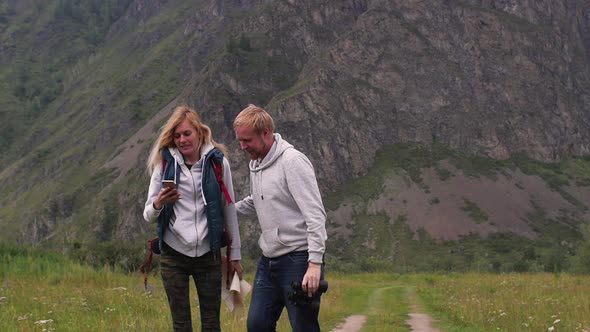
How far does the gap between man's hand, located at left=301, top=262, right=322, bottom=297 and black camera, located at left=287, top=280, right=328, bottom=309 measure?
76 mm

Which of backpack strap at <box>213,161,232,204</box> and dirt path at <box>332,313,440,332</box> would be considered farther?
dirt path at <box>332,313,440,332</box>

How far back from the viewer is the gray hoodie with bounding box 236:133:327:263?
6223mm

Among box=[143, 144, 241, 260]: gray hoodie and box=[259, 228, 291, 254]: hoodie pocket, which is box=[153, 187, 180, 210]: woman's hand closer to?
box=[143, 144, 241, 260]: gray hoodie

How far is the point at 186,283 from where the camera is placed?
265 inches

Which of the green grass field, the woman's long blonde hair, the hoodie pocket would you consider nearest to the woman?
the woman's long blonde hair

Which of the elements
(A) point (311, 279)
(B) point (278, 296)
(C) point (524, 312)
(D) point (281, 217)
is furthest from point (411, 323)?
(A) point (311, 279)

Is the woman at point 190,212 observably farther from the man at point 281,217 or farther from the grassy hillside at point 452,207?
the grassy hillside at point 452,207

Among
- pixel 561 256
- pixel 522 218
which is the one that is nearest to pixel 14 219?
pixel 522 218

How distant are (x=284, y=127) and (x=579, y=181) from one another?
72261 millimetres

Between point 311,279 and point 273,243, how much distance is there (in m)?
0.66

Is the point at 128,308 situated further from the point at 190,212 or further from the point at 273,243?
the point at 273,243

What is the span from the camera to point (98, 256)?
2283 centimetres

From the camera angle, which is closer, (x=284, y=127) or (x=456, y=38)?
(x=284, y=127)

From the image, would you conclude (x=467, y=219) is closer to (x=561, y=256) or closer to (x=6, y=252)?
(x=561, y=256)
